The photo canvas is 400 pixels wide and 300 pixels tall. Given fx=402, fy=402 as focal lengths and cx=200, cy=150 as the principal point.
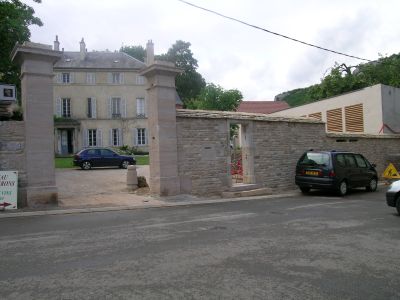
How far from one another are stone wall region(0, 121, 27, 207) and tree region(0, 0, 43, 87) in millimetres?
8451

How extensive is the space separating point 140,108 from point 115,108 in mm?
2694

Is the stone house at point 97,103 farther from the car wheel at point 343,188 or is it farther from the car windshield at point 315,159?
the car wheel at point 343,188

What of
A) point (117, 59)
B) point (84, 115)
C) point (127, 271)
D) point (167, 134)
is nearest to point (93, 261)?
point (127, 271)

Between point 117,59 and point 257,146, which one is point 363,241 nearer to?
point 257,146

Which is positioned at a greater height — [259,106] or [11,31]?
[259,106]

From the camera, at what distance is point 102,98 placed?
43.3 m

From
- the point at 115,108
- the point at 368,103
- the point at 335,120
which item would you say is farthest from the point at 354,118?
the point at 115,108

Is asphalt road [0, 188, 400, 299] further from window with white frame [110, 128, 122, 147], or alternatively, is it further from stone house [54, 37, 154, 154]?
window with white frame [110, 128, 122, 147]

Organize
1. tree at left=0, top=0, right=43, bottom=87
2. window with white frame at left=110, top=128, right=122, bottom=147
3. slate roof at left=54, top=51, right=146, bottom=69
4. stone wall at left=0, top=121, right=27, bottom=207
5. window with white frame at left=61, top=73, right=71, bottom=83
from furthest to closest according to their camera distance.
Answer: window with white frame at left=110, top=128, right=122, bottom=147, slate roof at left=54, top=51, right=146, bottom=69, window with white frame at left=61, top=73, right=71, bottom=83, tree at left=0, top=0, right=43, bottom=87, stone wall at left=0, top=121, right=27, bottom=207

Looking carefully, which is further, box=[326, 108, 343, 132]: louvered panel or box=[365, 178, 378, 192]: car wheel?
box=[326, 108, 343, 132]: louvered panel

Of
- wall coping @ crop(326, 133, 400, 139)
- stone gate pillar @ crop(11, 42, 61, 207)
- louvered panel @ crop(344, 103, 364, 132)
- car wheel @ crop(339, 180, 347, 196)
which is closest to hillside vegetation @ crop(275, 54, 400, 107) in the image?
louvered panel @ crop(344, 103, 364, 132)

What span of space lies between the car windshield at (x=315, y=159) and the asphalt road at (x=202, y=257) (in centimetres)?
540

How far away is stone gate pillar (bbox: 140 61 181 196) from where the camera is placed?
521 inches

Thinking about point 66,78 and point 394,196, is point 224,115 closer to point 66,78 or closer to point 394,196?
point 394,196
